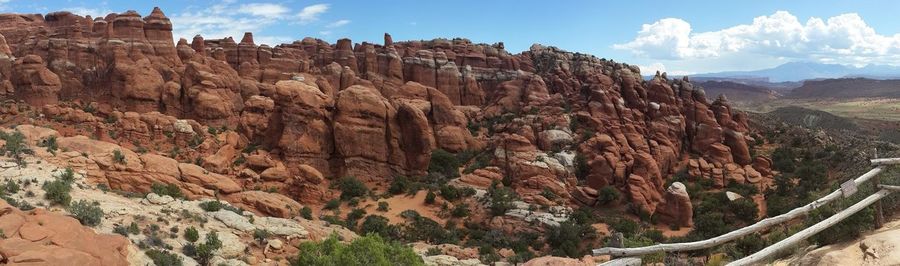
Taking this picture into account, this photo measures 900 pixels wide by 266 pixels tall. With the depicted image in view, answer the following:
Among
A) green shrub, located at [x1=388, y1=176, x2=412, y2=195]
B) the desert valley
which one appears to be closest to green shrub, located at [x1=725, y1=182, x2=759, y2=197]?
the desert valley

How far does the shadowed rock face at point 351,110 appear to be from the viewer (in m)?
38.8

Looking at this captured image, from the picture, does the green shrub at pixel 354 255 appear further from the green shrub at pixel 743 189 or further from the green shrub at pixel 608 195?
the green shrub at pixel 743 189

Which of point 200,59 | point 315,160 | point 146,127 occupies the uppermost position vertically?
point 200,59

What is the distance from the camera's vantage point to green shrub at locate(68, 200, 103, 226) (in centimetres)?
1572

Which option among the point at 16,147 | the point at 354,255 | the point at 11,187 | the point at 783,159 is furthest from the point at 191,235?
the point at 783,159

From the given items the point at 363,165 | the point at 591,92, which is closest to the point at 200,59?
the point at 363,165

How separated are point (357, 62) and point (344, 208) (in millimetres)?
37443

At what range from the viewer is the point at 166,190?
22328 mm

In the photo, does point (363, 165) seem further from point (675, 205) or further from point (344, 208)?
point (675, 205)

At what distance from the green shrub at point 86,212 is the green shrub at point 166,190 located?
195 inches

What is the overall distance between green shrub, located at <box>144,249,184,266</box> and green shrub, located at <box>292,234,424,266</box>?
3539 mm

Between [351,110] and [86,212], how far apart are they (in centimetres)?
2477

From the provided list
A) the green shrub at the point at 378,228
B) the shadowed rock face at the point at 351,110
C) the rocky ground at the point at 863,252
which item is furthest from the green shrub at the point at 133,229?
the rocky ground at the point at 863,252

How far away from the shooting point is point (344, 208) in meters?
34.8
